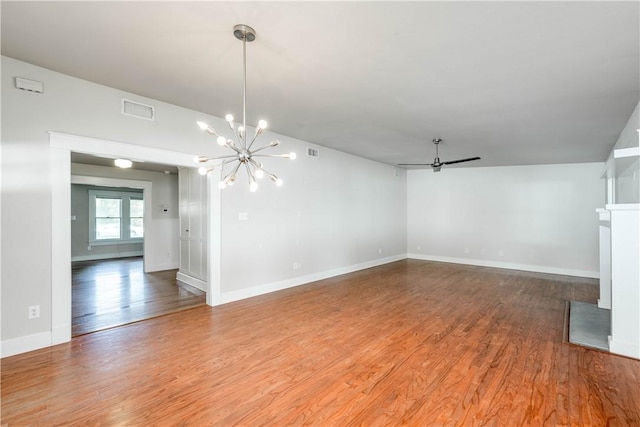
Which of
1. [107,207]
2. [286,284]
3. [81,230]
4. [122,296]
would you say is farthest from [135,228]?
[286,284]

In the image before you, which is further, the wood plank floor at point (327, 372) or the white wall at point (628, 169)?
the white wall at point (628, 169)

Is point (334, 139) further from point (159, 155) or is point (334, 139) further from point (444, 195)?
point (444, 195)

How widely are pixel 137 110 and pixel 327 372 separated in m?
3.72

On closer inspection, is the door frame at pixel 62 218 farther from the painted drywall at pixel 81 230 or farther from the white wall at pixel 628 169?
the painted drywall at pixel 81 230

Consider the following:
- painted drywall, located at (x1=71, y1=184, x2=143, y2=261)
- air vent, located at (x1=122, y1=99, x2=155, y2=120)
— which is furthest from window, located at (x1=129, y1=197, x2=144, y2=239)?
air vent, located at (x1=122, y1=99, x2=155, y2=120)

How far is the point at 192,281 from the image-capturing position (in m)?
5.90

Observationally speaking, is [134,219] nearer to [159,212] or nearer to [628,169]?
[159,212]

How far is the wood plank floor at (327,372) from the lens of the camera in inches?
84.4

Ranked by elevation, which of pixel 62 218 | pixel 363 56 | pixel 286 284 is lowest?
pixel 286 284

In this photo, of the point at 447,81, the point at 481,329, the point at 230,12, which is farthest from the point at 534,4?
the point at 481,329

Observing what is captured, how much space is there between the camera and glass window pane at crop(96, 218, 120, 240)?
9.75 m

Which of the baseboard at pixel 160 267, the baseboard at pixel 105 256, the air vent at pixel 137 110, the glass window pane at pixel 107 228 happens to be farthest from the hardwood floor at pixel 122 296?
the air vent at pixel 137 110

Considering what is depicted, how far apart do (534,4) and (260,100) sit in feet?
9.24

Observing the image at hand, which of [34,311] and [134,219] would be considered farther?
[134,219]
